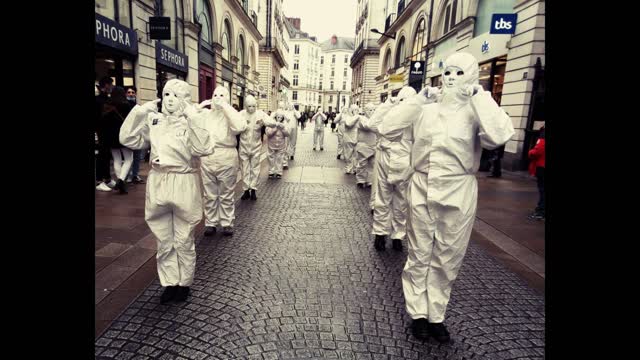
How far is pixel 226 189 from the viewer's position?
210 inches

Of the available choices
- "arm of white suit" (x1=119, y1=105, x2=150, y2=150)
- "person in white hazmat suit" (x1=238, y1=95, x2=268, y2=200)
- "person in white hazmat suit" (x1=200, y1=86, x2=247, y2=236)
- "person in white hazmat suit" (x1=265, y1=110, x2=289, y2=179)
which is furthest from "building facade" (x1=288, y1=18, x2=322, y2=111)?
"arm of white suit" (x1=119, y1=105, x2=150, y2=150)

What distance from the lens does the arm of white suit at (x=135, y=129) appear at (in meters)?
3.34

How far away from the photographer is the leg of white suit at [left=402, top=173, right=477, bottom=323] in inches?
111

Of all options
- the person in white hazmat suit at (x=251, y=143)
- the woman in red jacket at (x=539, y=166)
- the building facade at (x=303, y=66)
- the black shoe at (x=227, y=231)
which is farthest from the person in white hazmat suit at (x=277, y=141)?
the building facade at (x=303, y=66)

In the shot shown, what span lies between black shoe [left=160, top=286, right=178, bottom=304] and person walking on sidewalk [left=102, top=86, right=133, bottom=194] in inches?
185

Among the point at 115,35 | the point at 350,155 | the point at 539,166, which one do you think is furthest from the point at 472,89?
the point at 115,35

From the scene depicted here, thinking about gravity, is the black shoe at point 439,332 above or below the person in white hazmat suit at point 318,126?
below

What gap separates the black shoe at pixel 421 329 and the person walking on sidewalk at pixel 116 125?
6.34 m

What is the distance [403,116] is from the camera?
3275mm

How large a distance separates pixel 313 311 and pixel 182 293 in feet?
3.84

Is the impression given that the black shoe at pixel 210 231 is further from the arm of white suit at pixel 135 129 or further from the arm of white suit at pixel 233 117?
the arm of white suit at pixel 135 129

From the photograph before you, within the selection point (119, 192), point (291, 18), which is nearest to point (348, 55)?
point (291, 18)
